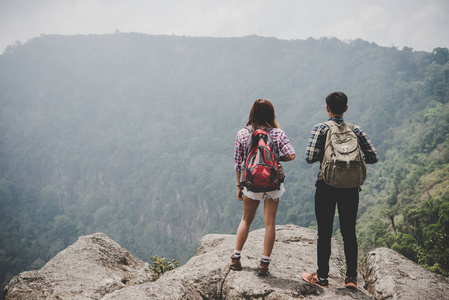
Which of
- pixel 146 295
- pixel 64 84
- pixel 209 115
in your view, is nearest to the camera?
pixel 146 295

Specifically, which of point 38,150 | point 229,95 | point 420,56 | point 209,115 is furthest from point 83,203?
point 420,56

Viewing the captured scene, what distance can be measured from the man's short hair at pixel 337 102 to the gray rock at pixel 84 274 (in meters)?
3.26

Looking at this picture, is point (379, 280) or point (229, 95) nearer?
point (379, 280)

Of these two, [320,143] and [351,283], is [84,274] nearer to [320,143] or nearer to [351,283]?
[351,283]

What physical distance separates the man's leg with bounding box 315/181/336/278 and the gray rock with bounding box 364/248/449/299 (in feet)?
2.59

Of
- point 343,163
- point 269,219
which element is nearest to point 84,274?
point 269,219

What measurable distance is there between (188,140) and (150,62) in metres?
66.2

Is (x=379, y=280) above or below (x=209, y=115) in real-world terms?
below

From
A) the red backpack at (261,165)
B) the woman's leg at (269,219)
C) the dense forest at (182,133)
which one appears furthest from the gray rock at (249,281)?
the red backpack at (261,165)

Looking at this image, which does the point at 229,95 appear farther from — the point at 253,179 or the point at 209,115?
the point at 253,179

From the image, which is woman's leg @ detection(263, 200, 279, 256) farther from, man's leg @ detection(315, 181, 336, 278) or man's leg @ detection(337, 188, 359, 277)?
man's leg @ detection(337, 188, 359, 277)

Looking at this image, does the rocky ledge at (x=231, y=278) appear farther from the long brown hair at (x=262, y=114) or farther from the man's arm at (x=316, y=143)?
the long brown hair at (x=262, y=114)

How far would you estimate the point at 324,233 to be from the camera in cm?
273

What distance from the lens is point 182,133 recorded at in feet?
413
